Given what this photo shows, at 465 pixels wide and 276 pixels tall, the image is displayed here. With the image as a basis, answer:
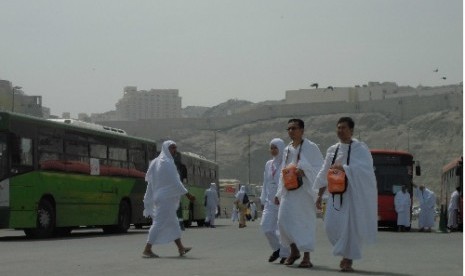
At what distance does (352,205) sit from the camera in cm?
1184

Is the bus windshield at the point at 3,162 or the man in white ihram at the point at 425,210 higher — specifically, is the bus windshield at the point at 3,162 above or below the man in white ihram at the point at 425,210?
above

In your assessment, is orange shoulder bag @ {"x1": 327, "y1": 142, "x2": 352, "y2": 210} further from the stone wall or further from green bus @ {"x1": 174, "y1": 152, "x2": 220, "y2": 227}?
the stone wall

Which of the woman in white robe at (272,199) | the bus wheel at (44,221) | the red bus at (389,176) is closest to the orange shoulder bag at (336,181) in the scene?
the woman in white robe at (272,199)

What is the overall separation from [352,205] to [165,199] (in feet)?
12.7

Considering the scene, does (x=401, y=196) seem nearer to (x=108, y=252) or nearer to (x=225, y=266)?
(x=108, y=252)

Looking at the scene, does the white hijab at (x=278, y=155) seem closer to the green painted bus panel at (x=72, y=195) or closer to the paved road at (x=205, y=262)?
the paved road at (x=205, y=262)

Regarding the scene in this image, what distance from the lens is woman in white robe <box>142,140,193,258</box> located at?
1473 cm

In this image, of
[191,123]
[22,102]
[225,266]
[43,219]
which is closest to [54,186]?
[43,219]

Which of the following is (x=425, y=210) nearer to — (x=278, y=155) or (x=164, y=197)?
(x=164, y=197)

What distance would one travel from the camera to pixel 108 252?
16688 millimetres

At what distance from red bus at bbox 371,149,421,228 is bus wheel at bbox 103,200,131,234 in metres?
8.52

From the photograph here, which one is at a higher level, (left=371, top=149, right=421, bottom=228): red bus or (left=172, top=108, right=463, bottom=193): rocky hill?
(left=172, top=108, right=463, bottom=193): rocky hill

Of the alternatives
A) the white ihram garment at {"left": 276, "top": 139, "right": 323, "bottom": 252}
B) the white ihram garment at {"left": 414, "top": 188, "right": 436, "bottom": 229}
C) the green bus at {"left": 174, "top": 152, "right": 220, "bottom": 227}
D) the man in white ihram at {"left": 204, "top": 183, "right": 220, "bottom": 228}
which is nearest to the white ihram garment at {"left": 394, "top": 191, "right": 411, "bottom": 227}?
the white ihram garment at {"left": 414, "top": 188, "right": 436, "bottom": 229}

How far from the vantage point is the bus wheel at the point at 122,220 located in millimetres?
28250
